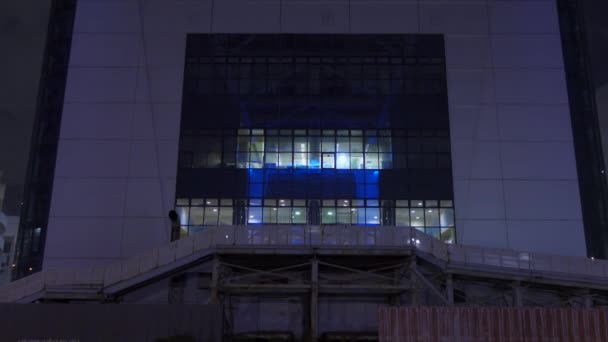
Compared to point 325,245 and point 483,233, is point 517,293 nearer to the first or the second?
point 483,233

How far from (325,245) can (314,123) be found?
46.6ft

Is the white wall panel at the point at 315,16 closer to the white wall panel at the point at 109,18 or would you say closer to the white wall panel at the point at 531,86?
the white wall panel at the point at 109,18

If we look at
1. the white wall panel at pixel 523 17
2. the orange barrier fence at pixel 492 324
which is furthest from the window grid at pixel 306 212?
the orange barrier fence at pixel 492 324

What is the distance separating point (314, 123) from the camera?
44719mm

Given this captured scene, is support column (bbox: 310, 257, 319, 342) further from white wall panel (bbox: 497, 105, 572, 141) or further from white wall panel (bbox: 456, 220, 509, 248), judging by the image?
white wall panel (bbox: 497, 105, 572, 141)

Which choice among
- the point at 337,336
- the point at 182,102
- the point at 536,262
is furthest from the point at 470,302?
the point at 182,102

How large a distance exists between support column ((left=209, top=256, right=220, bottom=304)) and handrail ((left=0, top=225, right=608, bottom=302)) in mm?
969

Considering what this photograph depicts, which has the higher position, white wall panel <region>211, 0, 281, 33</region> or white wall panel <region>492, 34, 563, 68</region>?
white wall panel <region>211, 0, 281, 33</region>

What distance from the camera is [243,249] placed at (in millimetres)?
32688

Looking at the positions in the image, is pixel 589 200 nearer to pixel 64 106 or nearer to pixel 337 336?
pixel 337 336

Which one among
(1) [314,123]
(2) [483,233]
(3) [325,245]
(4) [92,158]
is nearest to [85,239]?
(4) [92,158]

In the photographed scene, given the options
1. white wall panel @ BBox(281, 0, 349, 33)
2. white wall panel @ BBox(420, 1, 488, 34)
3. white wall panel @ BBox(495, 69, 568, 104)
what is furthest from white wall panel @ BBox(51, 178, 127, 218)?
white wall panel @ BBox(495, 69, 568, 104)

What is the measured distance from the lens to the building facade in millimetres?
42375

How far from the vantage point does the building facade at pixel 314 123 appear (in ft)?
139
